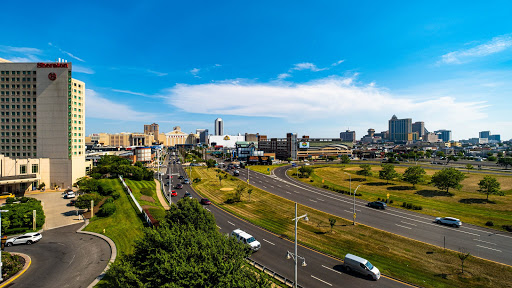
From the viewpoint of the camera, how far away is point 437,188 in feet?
233

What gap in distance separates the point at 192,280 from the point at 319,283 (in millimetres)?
15063

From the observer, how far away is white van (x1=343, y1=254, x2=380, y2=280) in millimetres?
25234

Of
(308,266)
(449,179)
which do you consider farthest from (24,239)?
(449,179)

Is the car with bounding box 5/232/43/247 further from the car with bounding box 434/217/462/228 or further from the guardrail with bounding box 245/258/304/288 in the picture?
the car with bounding box 434/217/462/228

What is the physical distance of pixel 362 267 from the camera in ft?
83.9

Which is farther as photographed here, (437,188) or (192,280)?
(437,188)

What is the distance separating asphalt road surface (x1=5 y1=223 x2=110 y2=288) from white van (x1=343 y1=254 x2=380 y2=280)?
1090 inches

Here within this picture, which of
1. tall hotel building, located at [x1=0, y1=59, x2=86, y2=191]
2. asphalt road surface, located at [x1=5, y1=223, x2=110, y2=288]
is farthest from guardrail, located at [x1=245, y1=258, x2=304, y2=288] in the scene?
tall hotel building, located at [x1=0, y1=59, x2=86, y2=191]

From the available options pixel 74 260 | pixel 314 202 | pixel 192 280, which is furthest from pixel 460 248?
pixel 74 260

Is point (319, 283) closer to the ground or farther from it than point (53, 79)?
closer to the ground

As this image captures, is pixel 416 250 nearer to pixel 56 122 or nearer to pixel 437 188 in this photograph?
pixel 437 188

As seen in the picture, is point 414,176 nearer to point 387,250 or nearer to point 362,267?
point 387,250

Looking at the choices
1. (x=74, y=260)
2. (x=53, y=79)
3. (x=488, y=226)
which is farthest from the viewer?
(x=53, y=79)

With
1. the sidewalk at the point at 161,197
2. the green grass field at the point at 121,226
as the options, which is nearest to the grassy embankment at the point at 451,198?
the sidewalk at the point at 161,197
